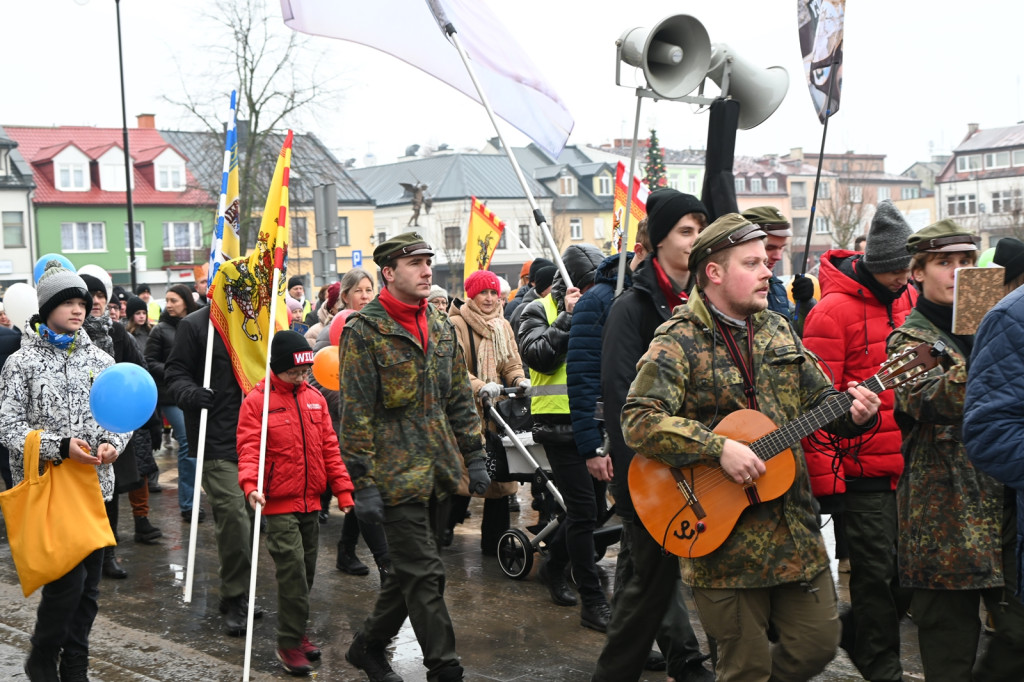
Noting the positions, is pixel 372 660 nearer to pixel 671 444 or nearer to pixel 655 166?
pixel 671 444

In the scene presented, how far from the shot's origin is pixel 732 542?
3969mm

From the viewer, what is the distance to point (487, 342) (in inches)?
329

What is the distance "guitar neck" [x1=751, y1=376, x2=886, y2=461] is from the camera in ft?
12.9

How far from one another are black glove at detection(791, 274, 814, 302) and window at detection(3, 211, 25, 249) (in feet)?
179

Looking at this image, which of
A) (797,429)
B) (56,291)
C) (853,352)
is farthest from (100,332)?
(797,429)

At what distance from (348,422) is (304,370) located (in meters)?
1.25

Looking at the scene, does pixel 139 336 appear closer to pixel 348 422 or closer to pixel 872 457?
pixel 348 422

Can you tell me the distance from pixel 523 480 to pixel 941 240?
13.0 feet

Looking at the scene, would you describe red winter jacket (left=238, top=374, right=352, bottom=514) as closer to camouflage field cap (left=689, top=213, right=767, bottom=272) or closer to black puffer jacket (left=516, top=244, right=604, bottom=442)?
black puffer jacket (left=516, top=244, right=604, bottom=442)

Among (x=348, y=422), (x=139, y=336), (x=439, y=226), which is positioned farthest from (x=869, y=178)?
(x=348, y=422)

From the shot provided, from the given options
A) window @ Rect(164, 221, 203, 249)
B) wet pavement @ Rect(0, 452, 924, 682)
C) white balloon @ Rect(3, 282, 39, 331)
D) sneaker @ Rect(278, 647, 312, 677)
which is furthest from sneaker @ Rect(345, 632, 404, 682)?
window @ Rect(164, 221, 203, 249)

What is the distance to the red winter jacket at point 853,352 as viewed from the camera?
5.15 m

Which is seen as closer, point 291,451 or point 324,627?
point 291,451

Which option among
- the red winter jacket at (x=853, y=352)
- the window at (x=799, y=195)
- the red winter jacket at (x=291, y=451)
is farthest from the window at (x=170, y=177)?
the red winter jacket at (x=853, y=352)
